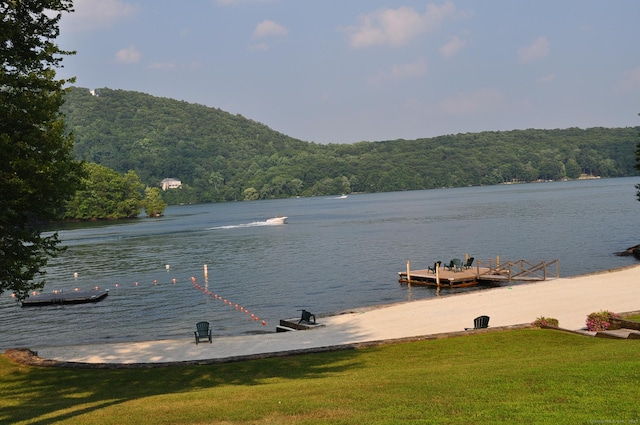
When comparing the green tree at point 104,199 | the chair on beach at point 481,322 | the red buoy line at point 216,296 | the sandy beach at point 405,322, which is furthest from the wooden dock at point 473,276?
the green tree at point 104,199

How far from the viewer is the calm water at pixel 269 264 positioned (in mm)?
41094

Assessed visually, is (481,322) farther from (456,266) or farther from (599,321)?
(456,266)

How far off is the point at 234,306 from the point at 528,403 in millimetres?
35140

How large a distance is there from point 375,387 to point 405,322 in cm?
1667

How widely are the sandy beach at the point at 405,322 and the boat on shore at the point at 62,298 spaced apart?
19.4 m

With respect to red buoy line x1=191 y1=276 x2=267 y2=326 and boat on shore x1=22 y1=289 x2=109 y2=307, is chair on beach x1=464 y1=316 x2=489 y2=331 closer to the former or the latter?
red buoy line x1=191 y1=276 x2=267 y2=326

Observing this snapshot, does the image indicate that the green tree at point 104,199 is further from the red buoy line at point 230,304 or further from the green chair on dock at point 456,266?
the green chair on dock at point 456,266

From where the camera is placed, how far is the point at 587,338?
66.0 ft

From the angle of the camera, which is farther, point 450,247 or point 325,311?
point 450,247

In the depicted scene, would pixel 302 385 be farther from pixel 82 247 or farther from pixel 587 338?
pixel 82 247

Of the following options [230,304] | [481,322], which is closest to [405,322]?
[481,322]

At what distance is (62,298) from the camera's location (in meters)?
49.8

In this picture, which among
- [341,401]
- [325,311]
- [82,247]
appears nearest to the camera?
[341,401]

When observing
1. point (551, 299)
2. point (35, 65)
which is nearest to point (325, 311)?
point (551, 299)
